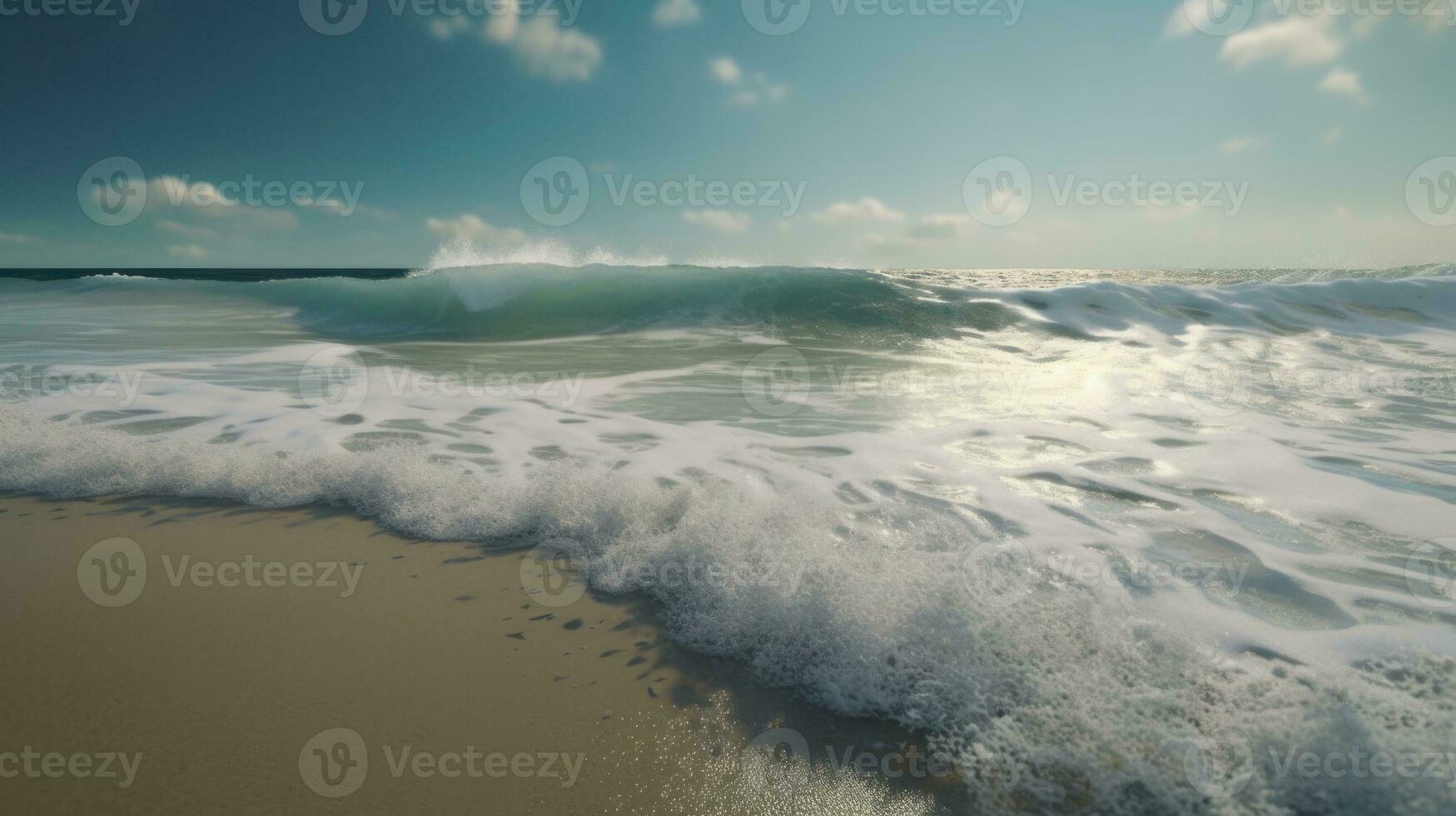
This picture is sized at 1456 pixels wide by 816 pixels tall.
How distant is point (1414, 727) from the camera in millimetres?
1619

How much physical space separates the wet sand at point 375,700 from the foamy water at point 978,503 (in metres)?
0.23

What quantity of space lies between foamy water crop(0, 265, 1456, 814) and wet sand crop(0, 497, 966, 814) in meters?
0.23

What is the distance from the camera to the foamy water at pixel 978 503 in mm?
1721

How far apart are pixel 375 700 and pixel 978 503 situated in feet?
8.71

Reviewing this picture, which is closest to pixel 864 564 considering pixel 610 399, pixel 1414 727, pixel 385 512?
pixel 1414 727

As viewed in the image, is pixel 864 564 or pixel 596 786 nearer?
pixel 596 786

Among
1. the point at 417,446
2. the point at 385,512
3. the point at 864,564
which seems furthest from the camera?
the point at 417,446

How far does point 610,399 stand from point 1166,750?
483cm

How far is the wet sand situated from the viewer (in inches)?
64.2

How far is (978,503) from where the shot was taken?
317 centimetres

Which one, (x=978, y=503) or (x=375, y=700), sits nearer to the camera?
(x=375, y=700)

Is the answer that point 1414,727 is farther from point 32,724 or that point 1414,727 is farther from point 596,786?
point 32,724

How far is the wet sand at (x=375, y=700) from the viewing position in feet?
5.35

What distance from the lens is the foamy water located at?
172 centimetres
